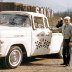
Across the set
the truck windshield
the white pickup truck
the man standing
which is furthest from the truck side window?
the man standing

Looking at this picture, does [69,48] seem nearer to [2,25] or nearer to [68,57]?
[68,57]

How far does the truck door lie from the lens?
12914 millimetres

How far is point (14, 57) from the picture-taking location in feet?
39.9

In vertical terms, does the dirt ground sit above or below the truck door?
below

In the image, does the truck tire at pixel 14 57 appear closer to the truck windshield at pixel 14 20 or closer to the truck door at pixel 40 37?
the truck door at pixel 40 37

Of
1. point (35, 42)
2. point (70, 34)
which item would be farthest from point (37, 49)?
point (70, 34)

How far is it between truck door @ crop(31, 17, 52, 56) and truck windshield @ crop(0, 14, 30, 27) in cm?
35

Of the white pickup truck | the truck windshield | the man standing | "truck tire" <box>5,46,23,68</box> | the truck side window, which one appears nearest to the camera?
the white pickup truck

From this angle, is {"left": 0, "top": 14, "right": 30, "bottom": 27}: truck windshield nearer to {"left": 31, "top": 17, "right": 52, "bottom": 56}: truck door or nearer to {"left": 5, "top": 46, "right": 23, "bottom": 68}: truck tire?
{"left": 31, "top": 17, "right": 52, "bottom": 56}: truck door

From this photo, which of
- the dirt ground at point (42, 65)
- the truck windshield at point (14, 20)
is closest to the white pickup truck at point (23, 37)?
the truck windshield at point (14, 20)

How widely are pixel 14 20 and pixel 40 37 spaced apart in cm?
107

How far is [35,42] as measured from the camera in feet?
42.4

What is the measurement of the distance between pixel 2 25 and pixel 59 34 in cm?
272

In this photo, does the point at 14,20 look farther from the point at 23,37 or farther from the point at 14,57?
the point at 14,57
